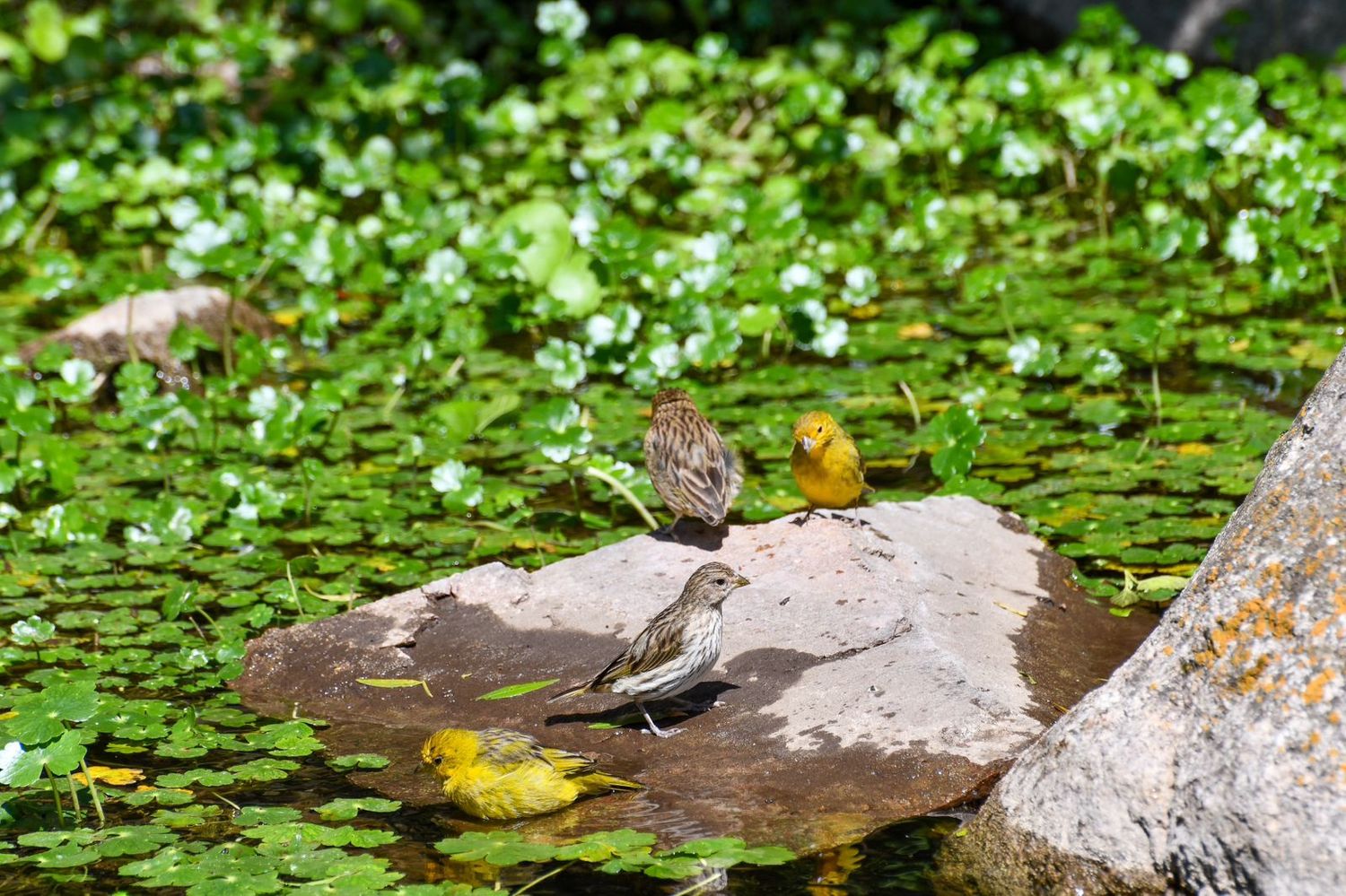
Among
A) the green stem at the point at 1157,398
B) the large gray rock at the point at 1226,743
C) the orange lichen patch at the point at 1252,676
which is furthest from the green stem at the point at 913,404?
the orange lichen patch at the point at 1252,676

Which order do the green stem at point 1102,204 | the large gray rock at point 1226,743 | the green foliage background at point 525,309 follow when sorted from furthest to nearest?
the green stem at point 1102,204 → the green foliage background at point 525,309 → the large gray rock at point 1226,743

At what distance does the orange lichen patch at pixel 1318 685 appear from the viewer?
3383 mm

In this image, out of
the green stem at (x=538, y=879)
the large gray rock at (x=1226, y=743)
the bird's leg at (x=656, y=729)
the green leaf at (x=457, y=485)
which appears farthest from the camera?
the green leaf at (x=457, y=485)

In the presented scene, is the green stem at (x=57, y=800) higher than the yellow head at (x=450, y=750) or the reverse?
higher

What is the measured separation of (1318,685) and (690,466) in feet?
9.05

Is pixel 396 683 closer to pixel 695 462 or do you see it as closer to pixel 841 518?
pixel 695 462

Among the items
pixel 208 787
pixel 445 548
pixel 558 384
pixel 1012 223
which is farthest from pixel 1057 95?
pixel 208 787

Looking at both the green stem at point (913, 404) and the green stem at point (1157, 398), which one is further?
the green stem at point (913, 404)

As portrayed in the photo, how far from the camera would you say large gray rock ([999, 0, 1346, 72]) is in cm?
1174

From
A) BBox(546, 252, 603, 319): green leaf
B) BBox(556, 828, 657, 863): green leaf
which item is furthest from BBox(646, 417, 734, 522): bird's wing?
BBox(546, 252, 603, 319): green leaf

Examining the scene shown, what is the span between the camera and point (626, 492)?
652cm

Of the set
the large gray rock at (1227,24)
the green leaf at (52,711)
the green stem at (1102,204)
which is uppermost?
the large gray rock at (1227,24)

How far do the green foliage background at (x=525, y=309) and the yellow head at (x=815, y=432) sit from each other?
886 millimetres

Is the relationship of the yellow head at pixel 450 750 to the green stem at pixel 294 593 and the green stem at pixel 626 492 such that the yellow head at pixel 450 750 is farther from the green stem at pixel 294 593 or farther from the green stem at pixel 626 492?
the green stem at pixel 626 492
